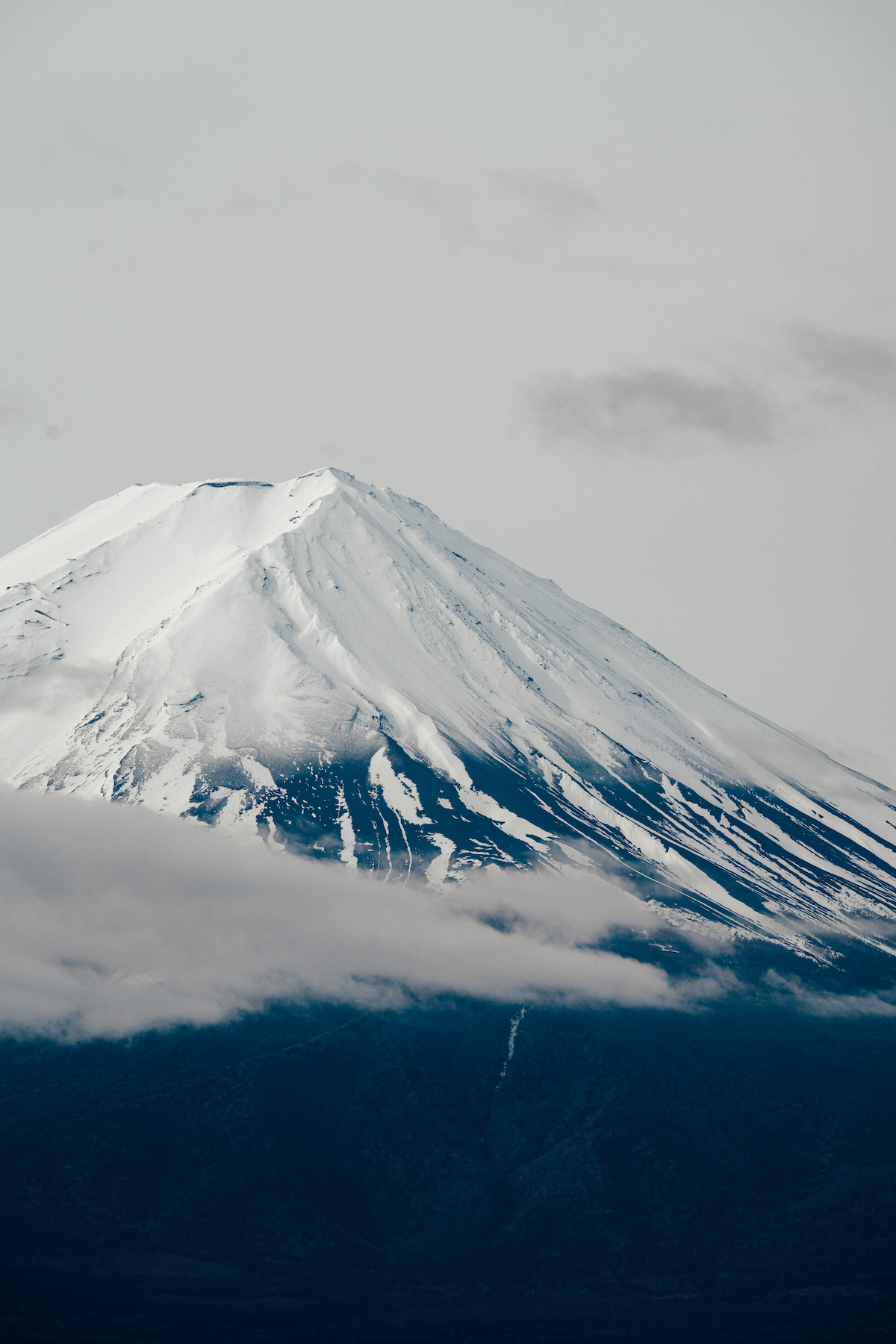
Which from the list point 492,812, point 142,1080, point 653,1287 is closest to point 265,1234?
point 142,1080

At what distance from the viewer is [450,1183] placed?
13675 cm

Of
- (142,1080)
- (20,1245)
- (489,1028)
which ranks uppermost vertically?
(489,1028)

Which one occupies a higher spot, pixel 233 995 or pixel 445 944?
pixel 445 944

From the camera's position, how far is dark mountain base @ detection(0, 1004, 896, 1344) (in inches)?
4692

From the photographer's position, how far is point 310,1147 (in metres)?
139

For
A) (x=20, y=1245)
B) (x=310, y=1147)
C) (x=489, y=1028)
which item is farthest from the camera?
(x=489, y=1028)

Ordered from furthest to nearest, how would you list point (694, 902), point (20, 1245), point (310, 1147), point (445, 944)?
point (694, 902) < point (445, 944) < point (310, 1147) < point (20, 1245)

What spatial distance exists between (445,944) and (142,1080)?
3632 centimetres

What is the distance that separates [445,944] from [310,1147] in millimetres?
31677

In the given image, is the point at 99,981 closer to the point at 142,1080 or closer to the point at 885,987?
the point at 142,1080

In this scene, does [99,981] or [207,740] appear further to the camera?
[207,740]

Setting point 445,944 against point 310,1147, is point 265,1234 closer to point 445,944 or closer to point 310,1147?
point 310,1147

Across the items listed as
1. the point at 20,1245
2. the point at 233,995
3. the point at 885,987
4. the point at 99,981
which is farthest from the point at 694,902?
the point at 20,1245

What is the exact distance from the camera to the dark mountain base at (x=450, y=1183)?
119m
